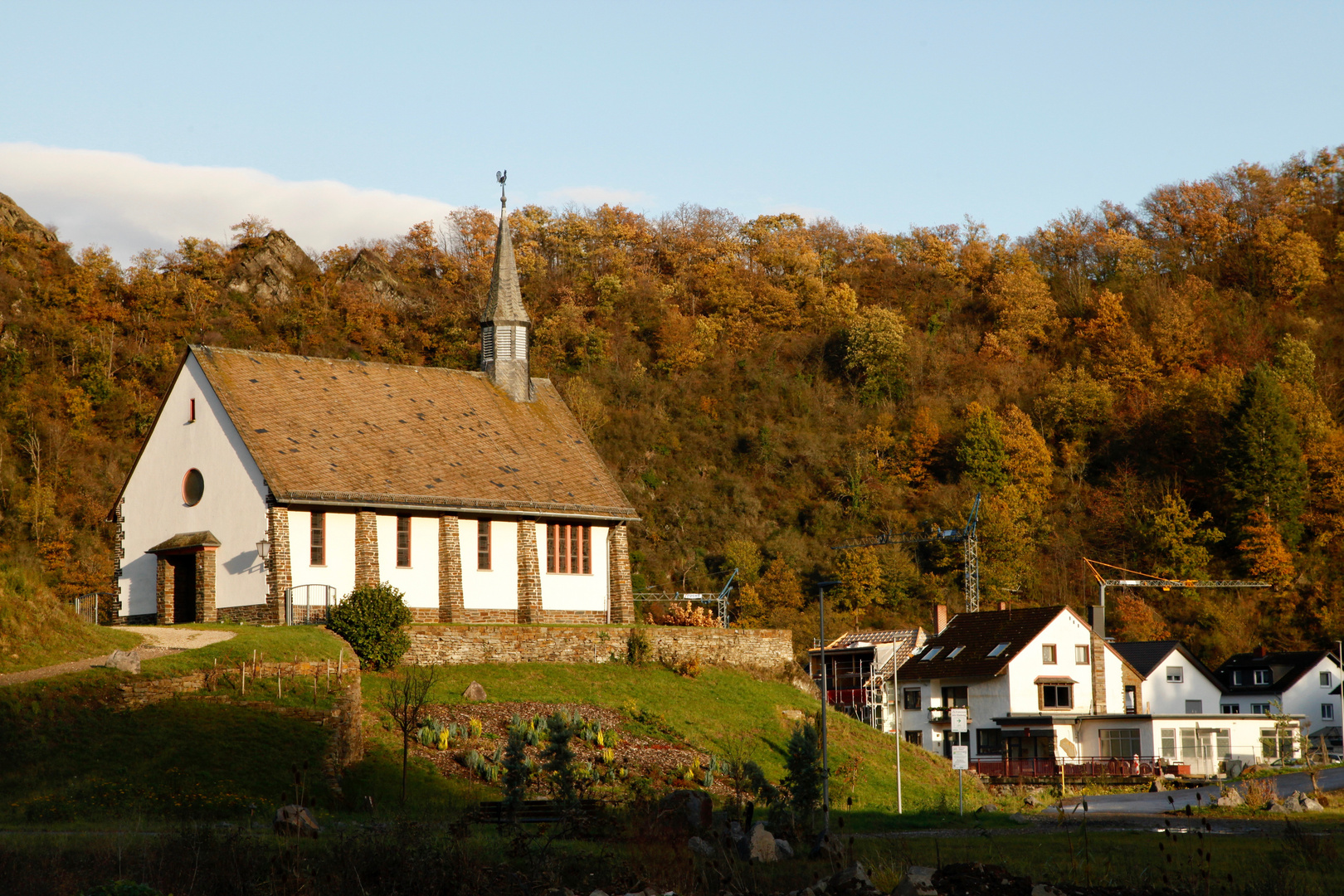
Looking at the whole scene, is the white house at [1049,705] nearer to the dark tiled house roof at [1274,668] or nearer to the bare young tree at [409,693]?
the dark tiled house roof at [1274,668]

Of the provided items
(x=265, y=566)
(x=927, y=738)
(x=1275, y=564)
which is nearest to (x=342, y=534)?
(x=265, y=566)

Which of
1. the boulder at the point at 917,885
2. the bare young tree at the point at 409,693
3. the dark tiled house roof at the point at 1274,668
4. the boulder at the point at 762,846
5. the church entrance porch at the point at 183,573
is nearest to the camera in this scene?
the boulder at the point at 917,885

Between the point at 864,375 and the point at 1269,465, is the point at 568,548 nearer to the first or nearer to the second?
the point at 1269,465

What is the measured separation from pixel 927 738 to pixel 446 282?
43.1 m

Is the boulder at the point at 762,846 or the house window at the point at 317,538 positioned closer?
the boulder at the point at 762,846

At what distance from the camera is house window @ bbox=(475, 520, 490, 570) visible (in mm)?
38062

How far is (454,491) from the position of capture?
37375mm

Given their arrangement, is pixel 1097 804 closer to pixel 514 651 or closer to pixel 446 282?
pixel 514 651

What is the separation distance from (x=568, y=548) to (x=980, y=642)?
23.1 m

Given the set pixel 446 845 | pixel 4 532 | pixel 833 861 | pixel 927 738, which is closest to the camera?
pixel 446 845

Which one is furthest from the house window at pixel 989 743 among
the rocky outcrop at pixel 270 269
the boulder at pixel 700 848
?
the rocky outcrop at pixel 270 269

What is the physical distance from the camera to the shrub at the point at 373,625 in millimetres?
31578

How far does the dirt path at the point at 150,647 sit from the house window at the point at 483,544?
9.20 metres

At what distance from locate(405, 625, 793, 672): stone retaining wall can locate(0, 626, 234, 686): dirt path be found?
17.3ft
